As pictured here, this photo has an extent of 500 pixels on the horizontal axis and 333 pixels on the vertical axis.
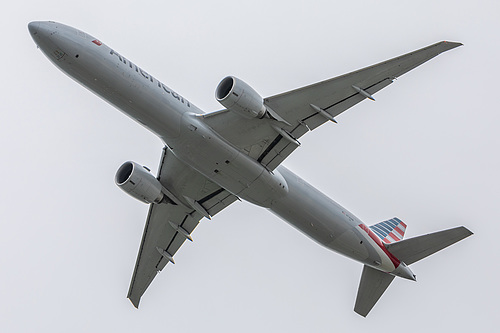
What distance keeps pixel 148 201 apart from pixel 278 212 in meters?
6.35

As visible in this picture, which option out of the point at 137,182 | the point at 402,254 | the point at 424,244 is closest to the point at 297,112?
the point at 137,182

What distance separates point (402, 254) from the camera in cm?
3603

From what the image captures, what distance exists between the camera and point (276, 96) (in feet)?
98.3

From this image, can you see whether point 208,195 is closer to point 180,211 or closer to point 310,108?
point 180,211

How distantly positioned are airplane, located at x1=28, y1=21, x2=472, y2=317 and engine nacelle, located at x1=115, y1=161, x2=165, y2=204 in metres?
0.05

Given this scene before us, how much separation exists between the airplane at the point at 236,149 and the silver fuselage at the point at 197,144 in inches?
1.8

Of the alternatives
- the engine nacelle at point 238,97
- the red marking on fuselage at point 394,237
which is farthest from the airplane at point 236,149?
the red marking on fuselage at point 394,237

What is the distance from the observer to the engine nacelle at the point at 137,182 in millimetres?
32312

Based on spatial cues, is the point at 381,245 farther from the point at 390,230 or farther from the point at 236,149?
the point at 236,149

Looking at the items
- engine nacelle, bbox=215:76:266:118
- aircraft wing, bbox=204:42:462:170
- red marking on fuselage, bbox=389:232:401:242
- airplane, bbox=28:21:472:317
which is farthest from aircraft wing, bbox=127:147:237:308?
red marking on fuselage, bbox=389:232:401:242

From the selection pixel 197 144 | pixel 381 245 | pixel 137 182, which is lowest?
pixel 137 182

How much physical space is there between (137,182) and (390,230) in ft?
47.8

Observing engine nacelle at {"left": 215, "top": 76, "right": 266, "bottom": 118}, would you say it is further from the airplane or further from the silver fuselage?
the silver fuselage

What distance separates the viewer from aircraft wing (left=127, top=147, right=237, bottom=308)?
3444cm
